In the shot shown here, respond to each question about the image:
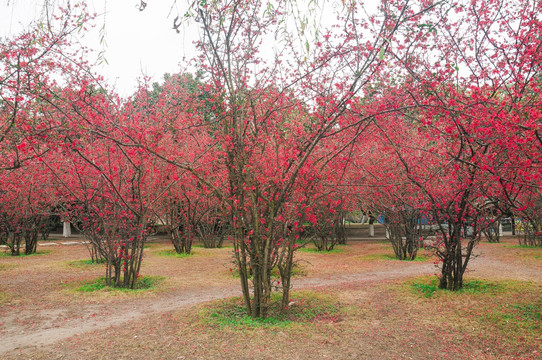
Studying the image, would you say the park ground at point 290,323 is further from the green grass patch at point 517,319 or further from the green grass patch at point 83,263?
the green grass patch at point 83,263

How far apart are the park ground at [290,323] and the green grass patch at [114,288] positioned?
16 cm

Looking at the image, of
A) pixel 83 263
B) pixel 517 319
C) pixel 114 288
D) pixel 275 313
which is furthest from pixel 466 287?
pixel 83 263

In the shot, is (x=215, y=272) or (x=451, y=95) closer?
(x=451, y=95)

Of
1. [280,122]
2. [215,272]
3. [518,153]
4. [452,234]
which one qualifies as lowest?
[215,272]

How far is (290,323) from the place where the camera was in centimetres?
573

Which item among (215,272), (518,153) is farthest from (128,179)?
(518,153)

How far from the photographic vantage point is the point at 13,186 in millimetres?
11781

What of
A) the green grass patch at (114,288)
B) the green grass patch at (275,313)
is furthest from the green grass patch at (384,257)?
the green grass patch at (114,288)

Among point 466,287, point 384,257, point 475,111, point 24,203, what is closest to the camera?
point 475,111

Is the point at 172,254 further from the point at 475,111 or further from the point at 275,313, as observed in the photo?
the point at 475,111

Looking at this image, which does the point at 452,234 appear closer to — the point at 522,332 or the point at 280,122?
the point at 522,332

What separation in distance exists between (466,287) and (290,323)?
4060 mm

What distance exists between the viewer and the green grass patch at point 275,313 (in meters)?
5.75

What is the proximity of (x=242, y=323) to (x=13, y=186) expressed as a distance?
9.67 metres
